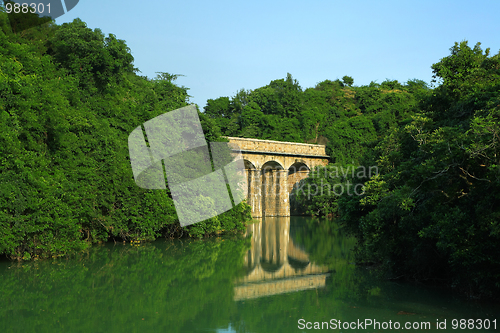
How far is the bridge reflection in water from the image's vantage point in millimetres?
10289

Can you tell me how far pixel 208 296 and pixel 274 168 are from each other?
2821cm

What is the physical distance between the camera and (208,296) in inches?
380

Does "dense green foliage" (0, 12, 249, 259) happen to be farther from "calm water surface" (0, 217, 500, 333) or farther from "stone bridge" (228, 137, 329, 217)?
"stone bridge" (228, 137, 329, 217)

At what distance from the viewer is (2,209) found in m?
11.7

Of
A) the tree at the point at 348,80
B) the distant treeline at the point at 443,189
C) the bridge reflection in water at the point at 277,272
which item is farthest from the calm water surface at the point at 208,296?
the tree at the point at 348,80

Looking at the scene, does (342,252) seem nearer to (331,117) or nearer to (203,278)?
(203,278)

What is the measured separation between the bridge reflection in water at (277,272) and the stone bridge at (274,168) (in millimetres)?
16328

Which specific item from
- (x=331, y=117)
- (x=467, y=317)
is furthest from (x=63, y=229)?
(x=331, y=117)

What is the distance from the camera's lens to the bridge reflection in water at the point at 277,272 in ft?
33.8

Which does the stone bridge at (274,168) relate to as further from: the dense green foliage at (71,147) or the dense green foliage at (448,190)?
the dense green foliage at (448,190)

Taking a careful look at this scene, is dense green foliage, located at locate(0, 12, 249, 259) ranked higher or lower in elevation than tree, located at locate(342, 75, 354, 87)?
lower

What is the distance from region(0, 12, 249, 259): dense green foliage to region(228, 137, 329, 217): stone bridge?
1329cm

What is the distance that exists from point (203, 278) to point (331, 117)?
35.6 meters

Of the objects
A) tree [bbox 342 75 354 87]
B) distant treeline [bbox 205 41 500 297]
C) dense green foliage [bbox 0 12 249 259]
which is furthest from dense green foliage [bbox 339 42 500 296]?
tree [bbox 342 75 354 87]
